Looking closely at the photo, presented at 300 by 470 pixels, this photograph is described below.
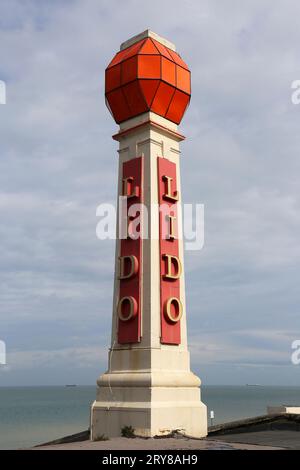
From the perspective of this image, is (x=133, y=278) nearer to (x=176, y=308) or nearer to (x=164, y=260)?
(x=164, y=260)

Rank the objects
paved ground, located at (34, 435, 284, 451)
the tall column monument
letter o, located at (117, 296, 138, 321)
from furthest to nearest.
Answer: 1. letter o, located at (117, 296, 138, 321)
2. the tall column monument
3. paved ground, located at (34, 435, 284, 451)

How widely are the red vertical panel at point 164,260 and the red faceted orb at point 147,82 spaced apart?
2.80m

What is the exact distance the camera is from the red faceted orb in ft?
82.2

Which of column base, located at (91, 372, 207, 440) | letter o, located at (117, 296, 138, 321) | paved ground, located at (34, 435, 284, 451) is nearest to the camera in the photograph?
paved ground, located at (34, 435, 284, 451)

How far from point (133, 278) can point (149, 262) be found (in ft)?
3.71

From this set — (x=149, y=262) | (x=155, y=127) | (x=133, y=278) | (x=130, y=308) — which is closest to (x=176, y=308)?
(x=130, y=308)

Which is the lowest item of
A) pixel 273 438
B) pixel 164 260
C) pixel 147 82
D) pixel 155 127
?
pixel 273 438

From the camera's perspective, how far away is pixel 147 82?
24.9 metres

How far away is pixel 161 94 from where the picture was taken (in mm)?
25422

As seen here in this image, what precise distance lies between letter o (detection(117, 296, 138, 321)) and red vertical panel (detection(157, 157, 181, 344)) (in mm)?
→ 1186

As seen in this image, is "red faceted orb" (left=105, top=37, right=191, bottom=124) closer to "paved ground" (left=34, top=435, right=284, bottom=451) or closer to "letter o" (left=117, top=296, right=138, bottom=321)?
"letter o" (left=117, top=296, right=138, bottom=321)

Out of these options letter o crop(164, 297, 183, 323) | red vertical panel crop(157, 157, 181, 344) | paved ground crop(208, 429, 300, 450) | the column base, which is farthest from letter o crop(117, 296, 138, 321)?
paved ground crop(208, 429, 300, 450)
